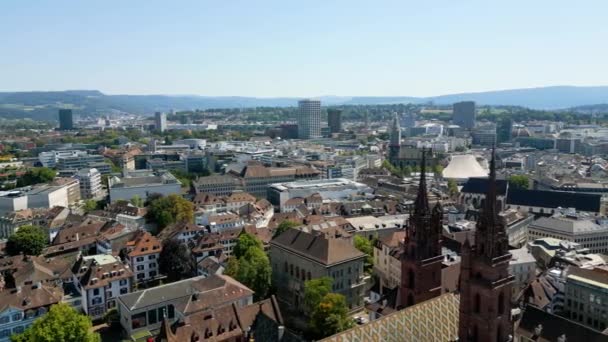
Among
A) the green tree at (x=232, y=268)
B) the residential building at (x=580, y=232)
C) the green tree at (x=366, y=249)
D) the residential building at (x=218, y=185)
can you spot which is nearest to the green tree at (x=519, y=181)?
the residential building at (x=580, y=232)

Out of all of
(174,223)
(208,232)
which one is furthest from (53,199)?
(208,232)

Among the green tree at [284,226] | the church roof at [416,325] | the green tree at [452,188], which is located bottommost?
the green tree at [452,188]

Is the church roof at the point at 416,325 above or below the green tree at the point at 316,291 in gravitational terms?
above

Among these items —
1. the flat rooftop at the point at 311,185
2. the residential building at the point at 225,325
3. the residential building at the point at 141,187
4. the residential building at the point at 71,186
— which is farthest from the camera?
the residential building at the point at 71,186

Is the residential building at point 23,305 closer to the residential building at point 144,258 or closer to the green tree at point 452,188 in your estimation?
the residential building at point 144,258

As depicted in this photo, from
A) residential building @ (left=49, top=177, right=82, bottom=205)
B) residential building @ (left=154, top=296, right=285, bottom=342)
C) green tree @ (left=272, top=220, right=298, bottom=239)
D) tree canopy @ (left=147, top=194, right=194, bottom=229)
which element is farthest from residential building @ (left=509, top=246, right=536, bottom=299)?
residential building @ (left=49, top=177, right=82, bottom=205)

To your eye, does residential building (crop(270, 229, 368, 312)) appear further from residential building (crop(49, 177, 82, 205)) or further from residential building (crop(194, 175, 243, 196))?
residential building (crop(49, 177, 82, 205))
